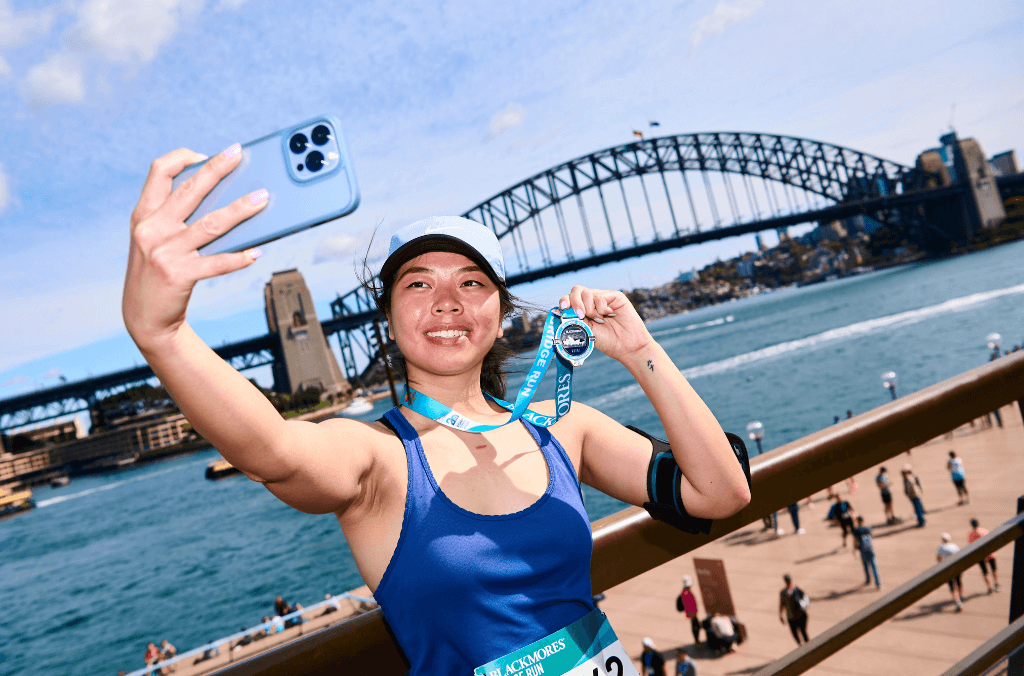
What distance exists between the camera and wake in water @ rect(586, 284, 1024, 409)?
6919cm

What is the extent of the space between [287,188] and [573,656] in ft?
3.06

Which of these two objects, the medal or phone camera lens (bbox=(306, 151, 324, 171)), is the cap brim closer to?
the medal

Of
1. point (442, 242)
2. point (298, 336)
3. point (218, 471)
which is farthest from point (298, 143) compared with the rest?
point (218, 471)

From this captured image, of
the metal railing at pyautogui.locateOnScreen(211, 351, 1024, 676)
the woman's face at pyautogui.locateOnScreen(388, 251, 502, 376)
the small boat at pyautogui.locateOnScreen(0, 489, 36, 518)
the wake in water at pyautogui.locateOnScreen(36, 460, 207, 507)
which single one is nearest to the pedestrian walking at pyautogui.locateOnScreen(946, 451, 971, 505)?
the metal railing at pyautogui.locateOnScreen(211, 351, 1024, 676)

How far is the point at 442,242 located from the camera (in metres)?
1.40

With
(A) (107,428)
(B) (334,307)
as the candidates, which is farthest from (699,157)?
(A) (107,428)

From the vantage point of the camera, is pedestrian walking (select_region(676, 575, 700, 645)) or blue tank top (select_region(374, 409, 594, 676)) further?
pedestrian walking (select_region(676, 575, 700, 645))

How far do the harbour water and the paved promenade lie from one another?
5.57 metres

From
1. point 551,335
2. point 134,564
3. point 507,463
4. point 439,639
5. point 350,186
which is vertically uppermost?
point 350,186

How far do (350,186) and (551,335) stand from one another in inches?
23.6

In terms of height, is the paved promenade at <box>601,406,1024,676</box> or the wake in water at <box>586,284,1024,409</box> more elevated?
the paved promenade at <box>601,406,1024,676</box>

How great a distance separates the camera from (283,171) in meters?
0.94

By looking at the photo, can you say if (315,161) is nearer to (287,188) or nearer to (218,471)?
(287,188)

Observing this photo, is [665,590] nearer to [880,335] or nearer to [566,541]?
[566,541]
